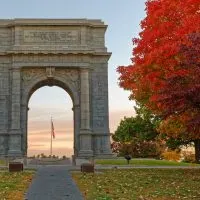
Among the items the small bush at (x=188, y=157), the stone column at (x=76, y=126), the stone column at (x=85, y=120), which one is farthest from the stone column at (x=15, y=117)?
the small bush at (x=188, y=157)

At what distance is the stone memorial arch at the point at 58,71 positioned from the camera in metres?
50.4

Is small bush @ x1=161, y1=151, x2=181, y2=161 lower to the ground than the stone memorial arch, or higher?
lower

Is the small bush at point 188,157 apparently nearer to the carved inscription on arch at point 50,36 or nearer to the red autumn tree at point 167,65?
the carved inscription on arch at point 50,36

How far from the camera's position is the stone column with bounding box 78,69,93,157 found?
49875 mm

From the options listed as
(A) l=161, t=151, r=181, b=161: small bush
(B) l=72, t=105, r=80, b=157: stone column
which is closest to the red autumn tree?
(B) l=72, t=105, r=80, b=157: stone column

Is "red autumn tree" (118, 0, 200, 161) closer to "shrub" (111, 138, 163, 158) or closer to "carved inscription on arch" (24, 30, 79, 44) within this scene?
"carved inscription on arch" (24, 30, 79, 44)

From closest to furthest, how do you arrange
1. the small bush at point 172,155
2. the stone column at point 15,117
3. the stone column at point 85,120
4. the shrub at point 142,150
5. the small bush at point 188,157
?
the stone column at point 15,117, the stone column at point 85,120, the small bush at point 188,157, the shrub at point 142,150, the small bush at point 172,155

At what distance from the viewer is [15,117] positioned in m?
50.1

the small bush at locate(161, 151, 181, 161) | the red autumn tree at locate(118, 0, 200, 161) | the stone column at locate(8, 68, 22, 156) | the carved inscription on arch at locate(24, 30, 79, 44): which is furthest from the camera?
the small bush at locate(161, 151, 181, 161)

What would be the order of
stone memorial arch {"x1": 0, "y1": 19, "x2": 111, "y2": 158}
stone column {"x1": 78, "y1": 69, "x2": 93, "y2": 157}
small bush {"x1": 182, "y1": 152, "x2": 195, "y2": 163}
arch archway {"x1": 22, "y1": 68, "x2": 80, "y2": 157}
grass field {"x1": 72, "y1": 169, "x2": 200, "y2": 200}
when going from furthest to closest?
small bush {"x1": 182, "y1": 152, "x2": 195, "y2": 163}, arch archway {"x1": 22, "y1": 68, "x2": 80, "y2": 157}, stone memorial arch {"x1": 0, "y1": 19, "x2": 111, "y2": 158}, stone column {"x1": 78, "y1": 69, "x2": 93, "y2": 157}, grass field {"x1": 72, "y1": 169, "x2": 200, "y2": 200}

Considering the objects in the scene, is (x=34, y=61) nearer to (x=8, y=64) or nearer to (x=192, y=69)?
(x=8, y=64)

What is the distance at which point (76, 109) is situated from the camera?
168 ft

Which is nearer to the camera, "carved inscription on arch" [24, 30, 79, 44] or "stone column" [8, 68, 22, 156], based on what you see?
"stone column" [8, 68, 22, 156]

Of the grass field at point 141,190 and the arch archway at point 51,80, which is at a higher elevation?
the arch archway at point 51,80
